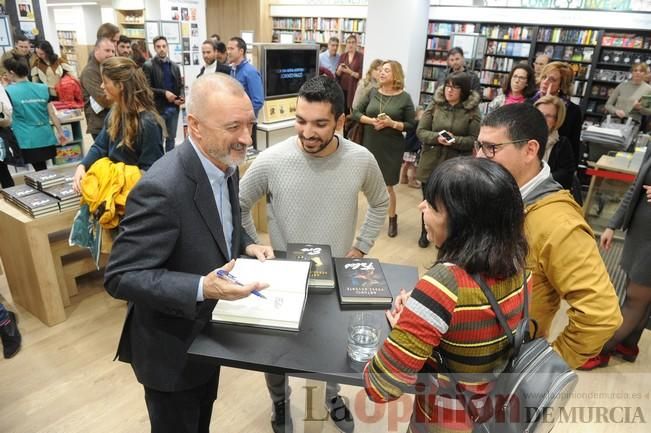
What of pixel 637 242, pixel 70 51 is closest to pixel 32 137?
pixel 637 242

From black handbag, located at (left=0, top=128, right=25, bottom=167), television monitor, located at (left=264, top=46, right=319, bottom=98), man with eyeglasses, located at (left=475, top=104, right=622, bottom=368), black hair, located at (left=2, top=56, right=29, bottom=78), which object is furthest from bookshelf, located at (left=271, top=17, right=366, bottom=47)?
man with eyeglasses, located at (left=475, top=104, right=622, bottom=368)

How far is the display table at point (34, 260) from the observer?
2.74 meters

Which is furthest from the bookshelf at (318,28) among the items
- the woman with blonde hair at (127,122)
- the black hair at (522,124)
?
the black hair at (522,124)

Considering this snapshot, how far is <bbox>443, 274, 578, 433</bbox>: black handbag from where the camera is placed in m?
1.03

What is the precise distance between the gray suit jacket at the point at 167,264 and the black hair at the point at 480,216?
0.70 metres

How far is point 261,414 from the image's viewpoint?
2.32 meters

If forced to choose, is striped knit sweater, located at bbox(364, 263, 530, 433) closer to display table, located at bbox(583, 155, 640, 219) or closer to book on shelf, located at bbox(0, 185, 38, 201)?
book on shelf, located at bbox(0, 185, 38, 201)

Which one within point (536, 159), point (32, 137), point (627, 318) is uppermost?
point (536, 159)

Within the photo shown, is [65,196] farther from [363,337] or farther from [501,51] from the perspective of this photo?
[501,51]

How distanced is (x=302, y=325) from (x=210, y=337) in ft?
0.86

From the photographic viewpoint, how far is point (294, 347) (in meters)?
1.20

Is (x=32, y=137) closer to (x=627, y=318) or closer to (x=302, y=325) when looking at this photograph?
(x=302, y=325)

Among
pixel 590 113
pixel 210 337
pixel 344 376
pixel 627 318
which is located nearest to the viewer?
pixel 344 376

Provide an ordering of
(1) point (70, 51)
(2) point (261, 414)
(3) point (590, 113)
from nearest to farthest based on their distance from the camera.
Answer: (2) point (261, 414) < (3) point (590, 113) < (1) point (70, 51)
